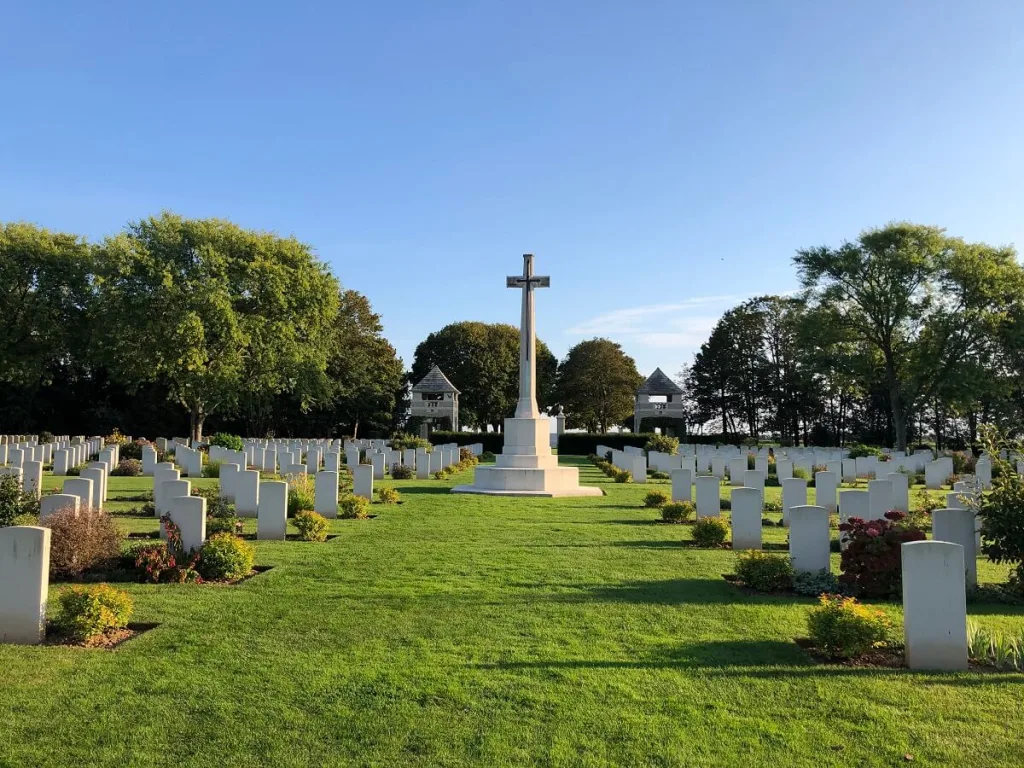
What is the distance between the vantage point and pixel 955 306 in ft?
132

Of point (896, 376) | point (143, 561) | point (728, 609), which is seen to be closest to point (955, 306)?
point (896, 376)

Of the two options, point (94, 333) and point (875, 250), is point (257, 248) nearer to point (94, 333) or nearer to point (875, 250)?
point (94, 333)

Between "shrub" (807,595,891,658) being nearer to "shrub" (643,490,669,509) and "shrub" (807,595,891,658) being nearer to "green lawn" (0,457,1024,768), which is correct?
"green lawn" (0,457,1024,768)

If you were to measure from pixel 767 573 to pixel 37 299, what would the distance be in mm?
43728

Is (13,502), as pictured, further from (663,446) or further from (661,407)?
(661,407)

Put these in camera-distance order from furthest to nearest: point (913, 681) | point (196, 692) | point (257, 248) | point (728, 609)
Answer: point (257, 248) → point (728, 609) → point (913, 681) → point (196, 692)

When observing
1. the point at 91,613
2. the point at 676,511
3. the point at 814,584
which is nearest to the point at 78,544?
the point at 91,613

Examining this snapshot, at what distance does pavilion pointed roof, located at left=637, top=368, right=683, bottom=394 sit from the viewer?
179 ft

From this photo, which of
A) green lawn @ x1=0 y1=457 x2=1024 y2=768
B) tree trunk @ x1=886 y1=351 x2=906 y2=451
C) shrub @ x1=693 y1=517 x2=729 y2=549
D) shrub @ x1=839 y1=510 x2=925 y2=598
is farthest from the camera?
tree trunk @ x1=886 y1=351 x2=906 y2=451

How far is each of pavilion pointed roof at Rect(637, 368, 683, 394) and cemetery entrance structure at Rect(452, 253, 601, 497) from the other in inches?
1410

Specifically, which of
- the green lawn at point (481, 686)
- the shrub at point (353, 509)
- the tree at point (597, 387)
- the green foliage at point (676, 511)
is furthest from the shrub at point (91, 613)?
the tree at point (597, 387)

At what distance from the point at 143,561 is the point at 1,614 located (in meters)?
2.18

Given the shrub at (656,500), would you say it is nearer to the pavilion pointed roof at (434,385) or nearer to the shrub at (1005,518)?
the shrub at (1005,518)

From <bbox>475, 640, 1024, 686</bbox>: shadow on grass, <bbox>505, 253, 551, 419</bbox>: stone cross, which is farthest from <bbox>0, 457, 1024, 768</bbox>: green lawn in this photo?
<bbox>505, 253, 551, 419</bbox>: stone cross
